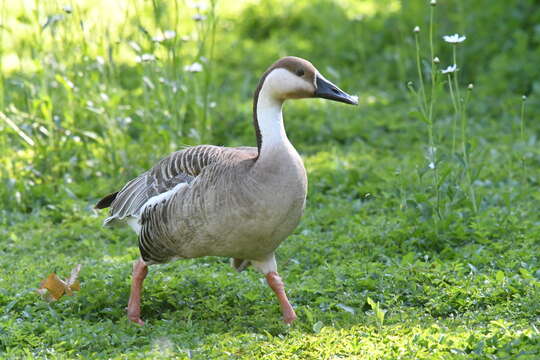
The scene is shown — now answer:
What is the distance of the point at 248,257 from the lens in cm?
504

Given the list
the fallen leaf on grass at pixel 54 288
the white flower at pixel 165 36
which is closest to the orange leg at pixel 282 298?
the fallen leaf on grass at pixel 54 288

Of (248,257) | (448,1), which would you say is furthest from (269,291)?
(448,1)

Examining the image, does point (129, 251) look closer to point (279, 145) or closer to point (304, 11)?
point (279, 145)

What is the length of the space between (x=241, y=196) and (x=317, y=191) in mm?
2749

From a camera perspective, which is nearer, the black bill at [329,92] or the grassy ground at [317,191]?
the grassy ground at [317,191]

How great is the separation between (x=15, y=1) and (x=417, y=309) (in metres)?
9.05

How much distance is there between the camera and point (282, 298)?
5.04 m

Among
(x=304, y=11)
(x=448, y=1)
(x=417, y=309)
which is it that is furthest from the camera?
(x=304, y=11)

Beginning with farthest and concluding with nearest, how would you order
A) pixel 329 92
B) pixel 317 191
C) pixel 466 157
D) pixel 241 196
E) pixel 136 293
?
pixel 317 191 < pixel 466 157 < pixel 136 293 < pixel 329 92 < pixel 241 196

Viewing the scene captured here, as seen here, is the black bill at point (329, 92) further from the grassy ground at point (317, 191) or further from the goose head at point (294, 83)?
the grassy ground at point (317, 191)

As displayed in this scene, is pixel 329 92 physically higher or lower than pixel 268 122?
higher

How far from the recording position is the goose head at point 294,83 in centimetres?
492

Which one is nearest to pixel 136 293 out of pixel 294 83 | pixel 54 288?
pixel 54 288

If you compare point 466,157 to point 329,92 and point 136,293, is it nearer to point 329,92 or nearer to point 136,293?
point 329,92
